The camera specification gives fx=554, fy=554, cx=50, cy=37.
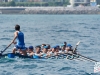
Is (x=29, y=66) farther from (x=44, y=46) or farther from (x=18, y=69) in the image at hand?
(x=44, y=46)

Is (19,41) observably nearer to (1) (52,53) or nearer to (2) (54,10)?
(1) (52,53)

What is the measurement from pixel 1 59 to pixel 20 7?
463 feet

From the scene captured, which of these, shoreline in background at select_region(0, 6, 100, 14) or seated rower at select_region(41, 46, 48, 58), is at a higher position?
seated rower at select_region(41, 46, 48, 58)

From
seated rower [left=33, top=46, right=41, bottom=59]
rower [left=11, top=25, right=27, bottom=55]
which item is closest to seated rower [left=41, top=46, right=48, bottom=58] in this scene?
seated rower [left=33, top=46, right=41, bottom=59]

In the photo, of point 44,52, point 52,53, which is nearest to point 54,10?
point 44,52

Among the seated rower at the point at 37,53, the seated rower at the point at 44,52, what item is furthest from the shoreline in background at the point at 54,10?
the seated rower at the point at 37,53

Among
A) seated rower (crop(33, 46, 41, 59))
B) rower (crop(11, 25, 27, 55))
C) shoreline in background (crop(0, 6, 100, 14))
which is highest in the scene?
rower (crop(11, 25, 27, 55))

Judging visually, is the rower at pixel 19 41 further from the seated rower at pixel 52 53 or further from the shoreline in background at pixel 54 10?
the shoreline in background at pixel 54 10

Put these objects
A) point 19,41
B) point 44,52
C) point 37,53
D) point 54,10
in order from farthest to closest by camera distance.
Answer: point 54,10 → point 44,52 → point 37,53 → point 19,41

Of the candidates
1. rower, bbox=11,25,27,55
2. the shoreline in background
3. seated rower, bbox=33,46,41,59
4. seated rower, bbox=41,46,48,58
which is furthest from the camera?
the shoreline in background

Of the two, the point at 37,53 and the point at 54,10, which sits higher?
the point at 37,53

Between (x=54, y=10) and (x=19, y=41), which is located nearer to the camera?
(x=19, y=41)

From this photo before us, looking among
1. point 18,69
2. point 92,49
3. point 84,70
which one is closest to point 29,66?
point 18,69

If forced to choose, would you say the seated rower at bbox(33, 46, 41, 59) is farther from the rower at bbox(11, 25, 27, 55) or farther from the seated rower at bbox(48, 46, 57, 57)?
the rower at bbox(11, 25, 27, 55)
